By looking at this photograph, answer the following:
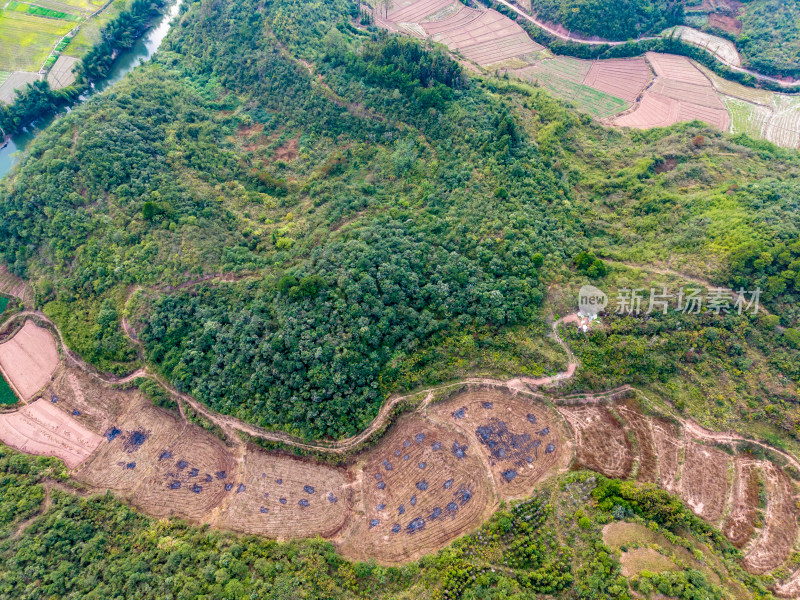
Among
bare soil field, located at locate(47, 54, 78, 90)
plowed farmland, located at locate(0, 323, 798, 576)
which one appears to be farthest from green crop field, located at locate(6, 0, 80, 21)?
plowed farmland, located at locate(0, 323, 798, 576)

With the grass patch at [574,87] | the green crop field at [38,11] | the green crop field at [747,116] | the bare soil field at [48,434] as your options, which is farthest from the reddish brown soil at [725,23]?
the green crop field at [38,11]

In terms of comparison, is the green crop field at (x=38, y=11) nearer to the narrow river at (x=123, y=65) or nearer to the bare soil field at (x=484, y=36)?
the narrow river at (x=123, y=65)

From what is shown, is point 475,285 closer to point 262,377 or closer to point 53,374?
point 262,377

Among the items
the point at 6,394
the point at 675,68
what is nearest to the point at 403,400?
the point at 6,394

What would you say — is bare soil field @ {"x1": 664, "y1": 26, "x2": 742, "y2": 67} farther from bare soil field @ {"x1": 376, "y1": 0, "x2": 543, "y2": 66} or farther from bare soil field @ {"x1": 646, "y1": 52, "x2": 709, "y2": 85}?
bare soil field @ {"x1": 376, "y1": 0, "x2": 543, "y2": 66}

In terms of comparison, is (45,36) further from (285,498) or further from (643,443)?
(643,443)

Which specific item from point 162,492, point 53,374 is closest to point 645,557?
point 162,492
